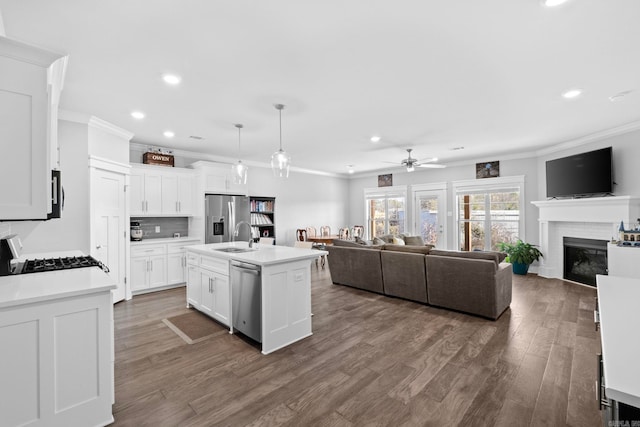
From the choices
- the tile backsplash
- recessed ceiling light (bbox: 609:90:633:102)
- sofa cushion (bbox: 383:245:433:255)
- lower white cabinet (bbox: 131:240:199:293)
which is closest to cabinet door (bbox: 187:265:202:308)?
lower white cabinet (bbox: 131:240:199:293)

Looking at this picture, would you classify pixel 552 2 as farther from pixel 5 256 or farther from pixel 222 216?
pixel 222 216

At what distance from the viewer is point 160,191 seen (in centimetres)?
533

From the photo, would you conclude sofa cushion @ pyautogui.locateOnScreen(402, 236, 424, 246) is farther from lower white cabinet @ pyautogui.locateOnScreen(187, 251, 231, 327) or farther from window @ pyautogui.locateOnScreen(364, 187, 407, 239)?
lower white cabinet @ pyautogui.locateOnScreen(187, 251, 231, 327)

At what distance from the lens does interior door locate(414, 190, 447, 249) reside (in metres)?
7.76

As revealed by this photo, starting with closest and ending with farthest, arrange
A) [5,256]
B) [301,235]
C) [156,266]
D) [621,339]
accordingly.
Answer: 1. [621,339]
2. [5,256]
3. [156,266]
4. [301,235]

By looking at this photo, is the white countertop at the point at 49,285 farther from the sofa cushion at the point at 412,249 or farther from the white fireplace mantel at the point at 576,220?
the white fireplace mantel at the point at 576,220

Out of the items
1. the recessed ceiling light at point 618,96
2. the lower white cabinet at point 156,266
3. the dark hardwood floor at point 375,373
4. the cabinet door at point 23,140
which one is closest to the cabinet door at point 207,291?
the dark hardwood floor at point 375,373

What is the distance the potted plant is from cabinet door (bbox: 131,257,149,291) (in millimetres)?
7243

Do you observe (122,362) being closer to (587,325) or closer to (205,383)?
(205,383)

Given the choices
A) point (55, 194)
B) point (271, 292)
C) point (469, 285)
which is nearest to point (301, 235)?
point (469, 285)

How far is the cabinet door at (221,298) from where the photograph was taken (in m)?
3.34

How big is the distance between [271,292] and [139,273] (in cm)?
320

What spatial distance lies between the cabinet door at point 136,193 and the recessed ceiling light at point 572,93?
6183 millimetres

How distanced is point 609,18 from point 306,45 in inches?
82.9
